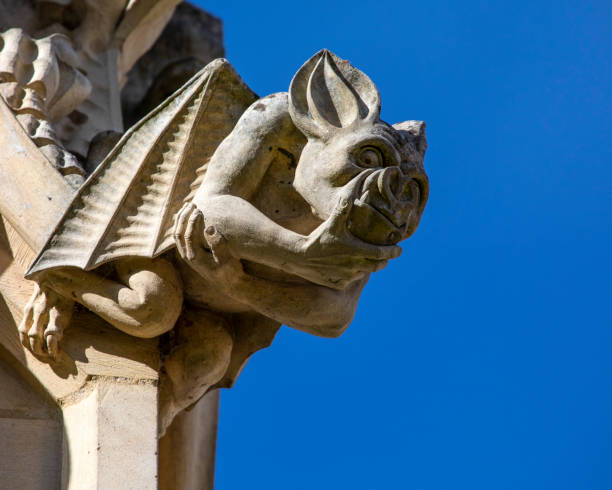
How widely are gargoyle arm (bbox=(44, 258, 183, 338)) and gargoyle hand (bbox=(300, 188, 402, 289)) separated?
334mm

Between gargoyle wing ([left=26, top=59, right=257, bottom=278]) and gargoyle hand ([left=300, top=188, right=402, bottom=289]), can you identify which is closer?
gargoyle hand ([left=300, top=188, right=402, bottom=289])

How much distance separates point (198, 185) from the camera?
120 inches

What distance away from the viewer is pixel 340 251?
2824 millimetres

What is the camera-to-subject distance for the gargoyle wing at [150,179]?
3.00 meters

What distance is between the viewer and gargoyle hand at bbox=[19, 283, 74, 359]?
304 cm

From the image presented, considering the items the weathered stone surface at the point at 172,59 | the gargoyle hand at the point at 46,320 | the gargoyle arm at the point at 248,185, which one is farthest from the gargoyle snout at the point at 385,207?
the weathered stone surface at the point at 172,59

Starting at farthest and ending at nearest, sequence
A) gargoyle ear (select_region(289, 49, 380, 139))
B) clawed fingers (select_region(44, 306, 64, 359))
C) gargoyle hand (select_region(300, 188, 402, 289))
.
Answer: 1. clawed fingers (select_region(44, 306, 64, 359))
2. gargoyle ear (select_region(289, 49, 380, 139))
3. gargoyle hand (select_region(300, 188, 402, 289))

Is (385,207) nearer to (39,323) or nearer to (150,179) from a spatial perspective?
(150,179)

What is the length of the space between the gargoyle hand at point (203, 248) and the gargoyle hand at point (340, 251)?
16 centimetres

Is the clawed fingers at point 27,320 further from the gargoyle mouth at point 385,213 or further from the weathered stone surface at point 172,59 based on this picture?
the weathered stone surface at point 172,59

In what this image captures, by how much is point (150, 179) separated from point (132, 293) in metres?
0.26

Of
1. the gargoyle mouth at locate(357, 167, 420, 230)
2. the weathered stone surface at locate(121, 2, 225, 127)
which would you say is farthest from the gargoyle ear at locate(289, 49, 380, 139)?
the weathered stone surface at locate(121, 2, 225, 127)

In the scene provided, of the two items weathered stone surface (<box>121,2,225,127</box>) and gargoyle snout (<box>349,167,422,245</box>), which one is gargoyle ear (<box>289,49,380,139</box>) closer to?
gargoyle snout (<box>349,167,422,245</box>)

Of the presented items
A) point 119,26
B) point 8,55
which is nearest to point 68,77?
point 8,55
